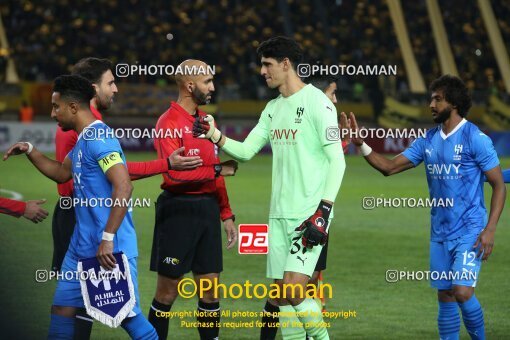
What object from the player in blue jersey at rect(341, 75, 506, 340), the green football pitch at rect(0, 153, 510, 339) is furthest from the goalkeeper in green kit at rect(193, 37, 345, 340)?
the green football pitch at rect(0, 153, 510, 339)

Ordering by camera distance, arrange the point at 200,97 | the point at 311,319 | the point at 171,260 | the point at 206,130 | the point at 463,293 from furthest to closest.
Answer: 1. the point at 200,97
2. the point at 171,260
3. the point at 463,293
4. the point at 206,130
5. the point at 311,319

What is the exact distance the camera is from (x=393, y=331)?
888 cm

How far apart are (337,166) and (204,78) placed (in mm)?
1458

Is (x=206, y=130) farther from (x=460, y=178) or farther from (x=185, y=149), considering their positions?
(x=460, y=178)

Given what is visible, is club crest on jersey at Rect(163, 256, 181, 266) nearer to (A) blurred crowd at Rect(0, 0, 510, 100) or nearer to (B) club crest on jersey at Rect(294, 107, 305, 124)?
(B) club crest on jersey at Rect(294, 107, 305, 124)

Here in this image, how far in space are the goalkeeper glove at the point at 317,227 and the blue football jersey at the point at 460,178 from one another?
1164 mm

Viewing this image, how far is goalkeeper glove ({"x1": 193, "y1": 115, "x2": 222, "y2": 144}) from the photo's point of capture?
23.2ft

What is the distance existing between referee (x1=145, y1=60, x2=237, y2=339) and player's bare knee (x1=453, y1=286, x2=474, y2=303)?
5.69 feet

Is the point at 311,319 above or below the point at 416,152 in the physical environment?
below

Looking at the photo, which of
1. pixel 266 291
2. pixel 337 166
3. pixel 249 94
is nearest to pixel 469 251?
pixel 337 166

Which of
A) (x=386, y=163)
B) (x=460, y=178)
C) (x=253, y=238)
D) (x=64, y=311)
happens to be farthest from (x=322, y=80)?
(x=64, y=311)

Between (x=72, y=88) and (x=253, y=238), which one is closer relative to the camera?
(x=72, y=88)

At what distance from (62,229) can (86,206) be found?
3.64ft

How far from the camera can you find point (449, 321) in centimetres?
739
